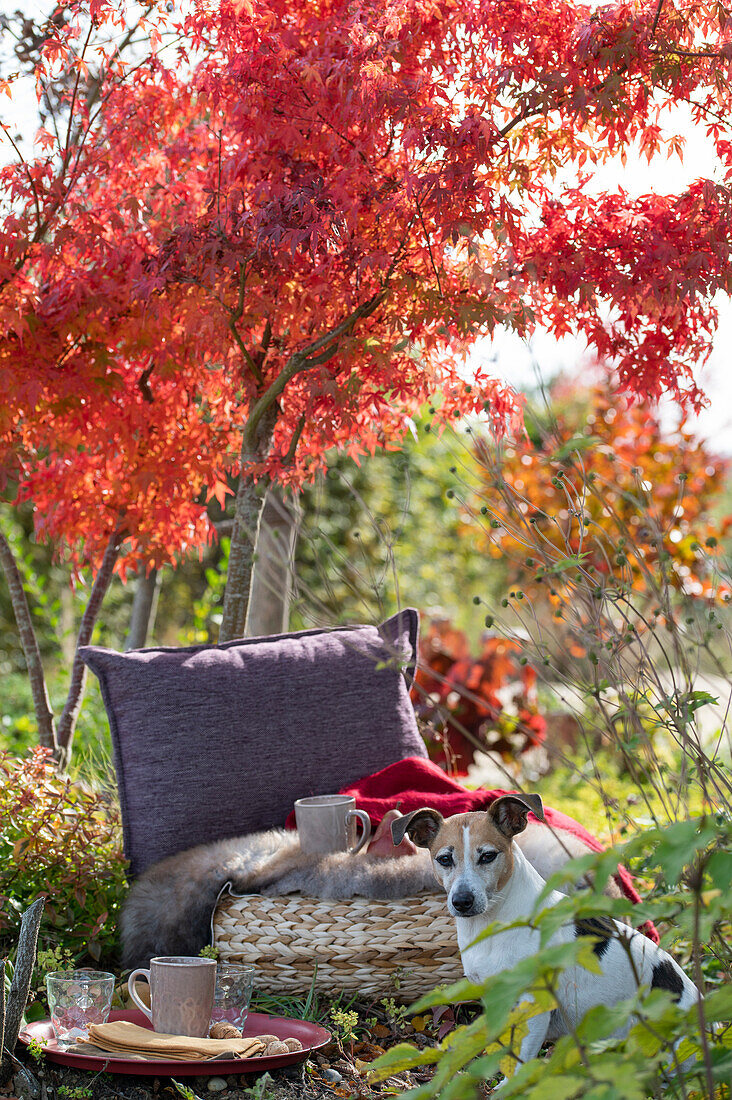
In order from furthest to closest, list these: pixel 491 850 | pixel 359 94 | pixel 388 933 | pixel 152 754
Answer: pixel 152 754
pixel 359 94
pixel 388 933
pixel 491 850

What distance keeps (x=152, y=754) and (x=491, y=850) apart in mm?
1306

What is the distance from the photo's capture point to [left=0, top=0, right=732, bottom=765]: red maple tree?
263 cm

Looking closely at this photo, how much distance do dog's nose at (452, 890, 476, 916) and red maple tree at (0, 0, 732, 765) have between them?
114 cm

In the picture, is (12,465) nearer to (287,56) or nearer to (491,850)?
(287,56)

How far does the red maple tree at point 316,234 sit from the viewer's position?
263 cm

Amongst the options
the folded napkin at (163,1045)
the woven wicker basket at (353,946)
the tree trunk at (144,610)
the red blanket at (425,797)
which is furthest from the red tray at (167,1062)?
the tree trunk at (144,610)

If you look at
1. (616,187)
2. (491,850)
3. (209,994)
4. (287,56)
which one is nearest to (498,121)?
(616,187)

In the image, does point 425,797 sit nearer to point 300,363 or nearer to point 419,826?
point 419,826

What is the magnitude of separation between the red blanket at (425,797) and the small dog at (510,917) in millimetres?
429

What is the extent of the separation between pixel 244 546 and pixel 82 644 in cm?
83

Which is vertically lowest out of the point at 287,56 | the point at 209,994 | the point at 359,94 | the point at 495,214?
the point at 209,994

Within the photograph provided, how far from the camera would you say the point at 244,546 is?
3488 millimetres

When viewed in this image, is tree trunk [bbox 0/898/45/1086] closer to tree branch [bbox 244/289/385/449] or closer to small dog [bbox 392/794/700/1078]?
small dog [bbox 392/794/700/1078]

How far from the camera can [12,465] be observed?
336 centimetres
